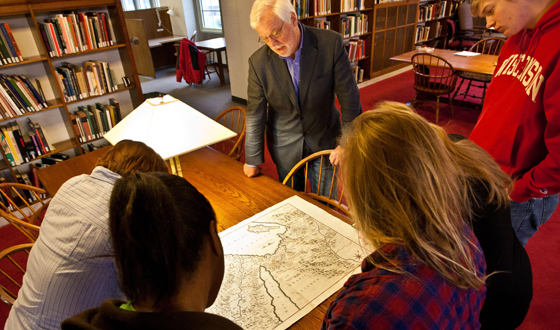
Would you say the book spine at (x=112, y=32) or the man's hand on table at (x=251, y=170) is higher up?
the book spine at (x=112, y=32)

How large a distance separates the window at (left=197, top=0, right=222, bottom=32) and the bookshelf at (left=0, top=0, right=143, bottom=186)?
5483mm

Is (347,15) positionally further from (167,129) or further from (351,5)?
(167,129)

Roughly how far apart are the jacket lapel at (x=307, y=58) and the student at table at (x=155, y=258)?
3.66 feet

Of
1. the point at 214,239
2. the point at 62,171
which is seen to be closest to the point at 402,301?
the point at 214,239

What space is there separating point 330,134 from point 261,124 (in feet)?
1.25

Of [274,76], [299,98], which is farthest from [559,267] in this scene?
[274,76]

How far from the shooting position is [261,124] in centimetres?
167

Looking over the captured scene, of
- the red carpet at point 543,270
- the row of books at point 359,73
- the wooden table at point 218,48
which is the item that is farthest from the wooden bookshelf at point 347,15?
the red carpet at point 543,270

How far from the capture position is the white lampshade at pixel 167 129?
3.85 feet

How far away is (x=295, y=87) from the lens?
5.26 ft

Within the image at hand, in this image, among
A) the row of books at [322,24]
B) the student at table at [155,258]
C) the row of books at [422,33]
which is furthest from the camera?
the row of books at [422,33]

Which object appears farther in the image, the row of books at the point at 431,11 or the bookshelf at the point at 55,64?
the row of books at the point at 431,11

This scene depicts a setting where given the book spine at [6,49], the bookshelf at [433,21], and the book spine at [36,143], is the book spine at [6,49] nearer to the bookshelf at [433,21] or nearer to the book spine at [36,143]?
the book spine at [36,143]

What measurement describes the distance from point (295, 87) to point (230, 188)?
603 millimetres
